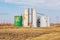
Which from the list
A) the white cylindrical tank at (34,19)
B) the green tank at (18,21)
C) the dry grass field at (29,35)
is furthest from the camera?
the green tank at (18,21)

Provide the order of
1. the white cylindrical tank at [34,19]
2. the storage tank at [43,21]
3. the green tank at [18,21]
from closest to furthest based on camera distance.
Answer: the white cylindrical tank at [34,19] < the green tank at [18,21] < the storage tank at [43,21]

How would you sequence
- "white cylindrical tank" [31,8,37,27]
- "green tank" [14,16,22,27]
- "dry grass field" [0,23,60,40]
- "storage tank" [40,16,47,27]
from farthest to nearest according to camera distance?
1. "storage tank" [40,16,47,27]
2. "green tank" [14,16,22,27]
3. "white cylindrical tank" [31,8,37,27]
4. "dry grass field" [0,23,60,40]

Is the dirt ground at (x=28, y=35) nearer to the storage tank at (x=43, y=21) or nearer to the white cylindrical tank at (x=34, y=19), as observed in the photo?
the white cylindrical tank at (x=34, y=19)

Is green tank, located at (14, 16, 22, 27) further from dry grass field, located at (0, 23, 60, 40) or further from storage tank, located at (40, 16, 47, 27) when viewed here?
dry grass field, located at (0, 23, 60, 40)

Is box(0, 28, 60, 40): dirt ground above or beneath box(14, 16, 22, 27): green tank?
beneath

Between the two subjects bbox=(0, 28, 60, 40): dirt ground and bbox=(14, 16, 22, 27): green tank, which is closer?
bbox=(0, 28, 60, 40): dirt ground

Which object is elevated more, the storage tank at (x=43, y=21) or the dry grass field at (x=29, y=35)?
the storage tank at (x=43, y=21)

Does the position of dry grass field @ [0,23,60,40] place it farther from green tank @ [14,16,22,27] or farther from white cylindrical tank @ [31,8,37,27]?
green tank @ [14,16,22,27]

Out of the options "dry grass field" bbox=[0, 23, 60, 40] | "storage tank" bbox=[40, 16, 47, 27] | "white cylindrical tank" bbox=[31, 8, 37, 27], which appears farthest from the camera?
"storage tank" bbox=[40, 16, 47, 27]

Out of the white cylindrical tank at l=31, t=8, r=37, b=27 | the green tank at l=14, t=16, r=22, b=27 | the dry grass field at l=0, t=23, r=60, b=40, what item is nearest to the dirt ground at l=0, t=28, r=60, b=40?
the dry grass field at l=0, t=23, r=60, b=40

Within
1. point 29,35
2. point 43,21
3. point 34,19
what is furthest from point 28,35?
point 43,21

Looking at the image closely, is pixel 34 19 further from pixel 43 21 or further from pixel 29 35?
pixel 29 35

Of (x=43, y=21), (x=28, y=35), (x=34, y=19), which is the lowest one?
(x=28, y=35)

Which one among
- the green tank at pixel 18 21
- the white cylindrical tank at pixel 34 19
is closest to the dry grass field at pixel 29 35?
the white cylindrical tank at pixel 34 19
